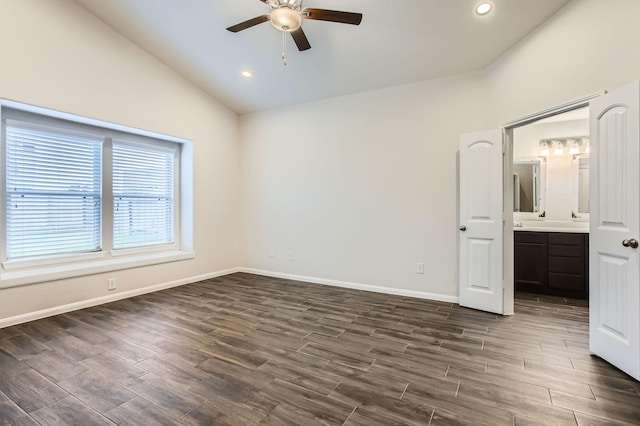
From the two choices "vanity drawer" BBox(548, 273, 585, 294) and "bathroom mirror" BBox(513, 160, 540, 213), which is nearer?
"vanity drawer" BBox(548, 273, 585, 294)

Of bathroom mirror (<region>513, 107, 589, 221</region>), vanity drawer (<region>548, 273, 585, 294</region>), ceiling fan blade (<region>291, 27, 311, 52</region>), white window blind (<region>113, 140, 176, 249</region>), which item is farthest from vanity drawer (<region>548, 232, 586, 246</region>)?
white window blind (<region>113, 140, 176, 249</region>)

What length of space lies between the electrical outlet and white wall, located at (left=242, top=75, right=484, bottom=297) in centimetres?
213

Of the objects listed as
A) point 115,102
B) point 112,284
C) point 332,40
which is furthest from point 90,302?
point 332,40

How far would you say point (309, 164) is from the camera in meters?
4.85

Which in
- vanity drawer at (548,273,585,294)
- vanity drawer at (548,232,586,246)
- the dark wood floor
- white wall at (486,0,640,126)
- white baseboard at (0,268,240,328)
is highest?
white wall at (486,0,640,126)

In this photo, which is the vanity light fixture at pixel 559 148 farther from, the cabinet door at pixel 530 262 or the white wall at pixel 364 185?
the white wall at pixel 364 185

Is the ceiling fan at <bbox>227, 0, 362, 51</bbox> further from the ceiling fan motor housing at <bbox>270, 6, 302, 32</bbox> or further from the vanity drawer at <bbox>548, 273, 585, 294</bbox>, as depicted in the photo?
the vanity drawer at <bbox>548, 273, 585, 294</bbox>

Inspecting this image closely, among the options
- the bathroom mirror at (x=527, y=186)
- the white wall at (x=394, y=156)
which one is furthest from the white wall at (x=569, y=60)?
the bathroom mirror at (x=527, y=186)

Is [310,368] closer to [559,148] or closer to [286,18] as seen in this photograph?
[286,18]

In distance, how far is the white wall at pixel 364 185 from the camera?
3.84 meters

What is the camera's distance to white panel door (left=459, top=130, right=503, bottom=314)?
10.9 feet

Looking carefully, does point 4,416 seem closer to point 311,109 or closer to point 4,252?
point 4,252

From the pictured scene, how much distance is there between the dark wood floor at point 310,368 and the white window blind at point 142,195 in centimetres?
125

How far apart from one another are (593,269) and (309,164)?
Answer: 11.8 ft
